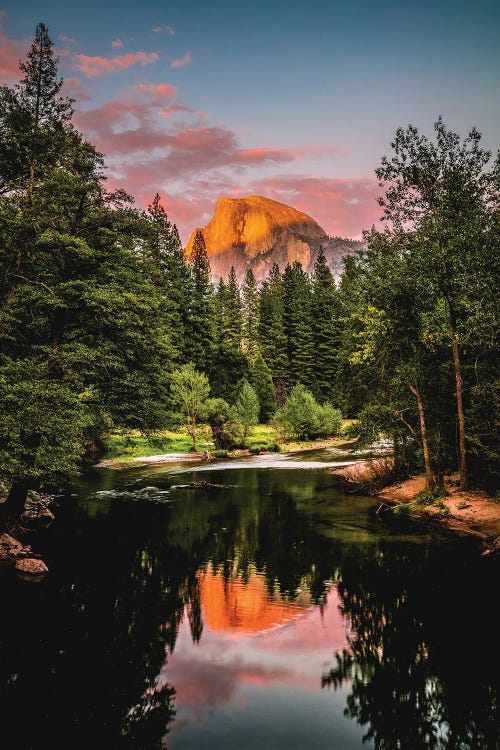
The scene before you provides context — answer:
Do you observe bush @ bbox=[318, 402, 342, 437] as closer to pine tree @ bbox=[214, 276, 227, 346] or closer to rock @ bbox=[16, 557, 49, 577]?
pine tree @ bbox=[214, 276, 227, 346]

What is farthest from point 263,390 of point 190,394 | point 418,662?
point 418,662

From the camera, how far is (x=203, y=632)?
11086 millimetres

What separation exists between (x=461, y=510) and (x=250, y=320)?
72933mm

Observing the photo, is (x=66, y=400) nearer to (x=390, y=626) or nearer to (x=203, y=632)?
(x=203, y=632)

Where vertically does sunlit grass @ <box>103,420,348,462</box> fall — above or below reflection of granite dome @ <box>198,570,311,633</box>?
above

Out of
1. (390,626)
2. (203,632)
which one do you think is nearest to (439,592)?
(390,626)

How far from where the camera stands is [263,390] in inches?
2731

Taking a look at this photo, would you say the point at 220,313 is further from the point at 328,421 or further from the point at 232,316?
the point at 328,421

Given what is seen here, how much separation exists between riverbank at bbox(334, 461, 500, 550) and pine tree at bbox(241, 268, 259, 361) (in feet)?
198

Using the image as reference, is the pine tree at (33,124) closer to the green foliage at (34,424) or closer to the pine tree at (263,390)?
the green foliage at (34,424)

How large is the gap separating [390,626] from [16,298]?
15480 millimetres

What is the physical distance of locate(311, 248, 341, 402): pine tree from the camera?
262 ft

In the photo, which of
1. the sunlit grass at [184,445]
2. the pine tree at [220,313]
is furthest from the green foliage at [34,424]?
the pine tree at [220,313]

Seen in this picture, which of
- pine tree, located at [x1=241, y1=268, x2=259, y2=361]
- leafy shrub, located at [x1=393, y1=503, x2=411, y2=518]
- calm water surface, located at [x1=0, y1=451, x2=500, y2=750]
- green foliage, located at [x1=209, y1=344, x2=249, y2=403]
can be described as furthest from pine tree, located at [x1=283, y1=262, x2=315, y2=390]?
calm water surface, located at [x1=0, y1=451, x2=500, y2=750]
